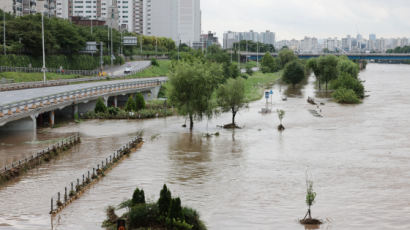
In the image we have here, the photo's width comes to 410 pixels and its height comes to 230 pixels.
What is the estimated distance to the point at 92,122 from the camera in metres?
64.6

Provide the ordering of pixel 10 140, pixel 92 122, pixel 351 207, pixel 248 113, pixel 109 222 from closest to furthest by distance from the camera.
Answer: pixel 109 222, pixel 351 207, pixel 10 140, pixel 92 122, pixel 248 113

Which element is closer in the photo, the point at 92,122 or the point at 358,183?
the point at 358,183

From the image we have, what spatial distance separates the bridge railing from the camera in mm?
51406

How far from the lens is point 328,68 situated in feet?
371

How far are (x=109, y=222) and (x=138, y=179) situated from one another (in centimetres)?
1042

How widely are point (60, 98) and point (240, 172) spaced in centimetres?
2904

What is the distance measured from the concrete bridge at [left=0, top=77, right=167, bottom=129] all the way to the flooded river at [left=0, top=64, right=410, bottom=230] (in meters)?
2.12

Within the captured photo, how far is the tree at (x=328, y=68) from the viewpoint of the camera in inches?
4459

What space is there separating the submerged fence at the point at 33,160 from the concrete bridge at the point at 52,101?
517 cm

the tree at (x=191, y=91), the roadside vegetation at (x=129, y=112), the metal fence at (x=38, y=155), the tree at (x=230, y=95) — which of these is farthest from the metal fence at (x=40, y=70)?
the metal fence at (x=38, y=155)

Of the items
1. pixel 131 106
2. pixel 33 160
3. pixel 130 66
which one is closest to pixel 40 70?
pixel 131 106

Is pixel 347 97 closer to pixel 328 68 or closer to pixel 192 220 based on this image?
pixel 328 68

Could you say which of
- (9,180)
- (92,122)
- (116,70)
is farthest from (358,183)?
(116,70)

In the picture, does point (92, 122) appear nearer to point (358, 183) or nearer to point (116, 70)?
point (358, 183)
